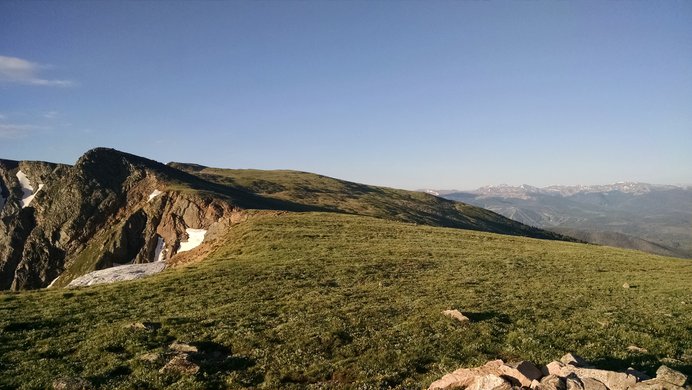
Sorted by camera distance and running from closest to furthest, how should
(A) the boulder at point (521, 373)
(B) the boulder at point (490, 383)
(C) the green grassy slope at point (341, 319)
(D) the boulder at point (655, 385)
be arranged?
(D) the boulder at point (655, 385)
(B) the boulder at point (490, 383)
(A) the boulder at point (521, 373)
(C) the green grassy slope at point (341, 319)

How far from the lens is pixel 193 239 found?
7138cm

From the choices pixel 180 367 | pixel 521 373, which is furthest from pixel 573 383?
pixel 180 367

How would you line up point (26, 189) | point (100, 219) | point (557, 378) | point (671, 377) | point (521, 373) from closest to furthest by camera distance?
point (671, 377) < point (557, 378) < point (521, 373) < point (100, 219) < point (26, 189)

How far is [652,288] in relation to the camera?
39.0 metres

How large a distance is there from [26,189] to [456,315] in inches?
4638

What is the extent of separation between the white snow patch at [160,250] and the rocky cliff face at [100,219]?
14cm

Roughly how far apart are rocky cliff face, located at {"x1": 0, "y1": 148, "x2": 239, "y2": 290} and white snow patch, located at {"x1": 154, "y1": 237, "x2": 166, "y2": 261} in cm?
14

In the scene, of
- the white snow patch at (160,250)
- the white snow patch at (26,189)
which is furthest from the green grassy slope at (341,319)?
the white snow patch at (26,189)

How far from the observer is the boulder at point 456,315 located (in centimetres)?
2531

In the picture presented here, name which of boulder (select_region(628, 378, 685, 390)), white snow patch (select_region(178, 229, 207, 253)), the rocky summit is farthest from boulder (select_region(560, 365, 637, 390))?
white snow patch (select_region(178, 229, 207, 253))

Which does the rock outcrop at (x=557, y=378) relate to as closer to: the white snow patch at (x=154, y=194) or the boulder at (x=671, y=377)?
the boulder at (x=671, y=377)

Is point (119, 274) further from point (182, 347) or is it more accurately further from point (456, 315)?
point (456, 315)

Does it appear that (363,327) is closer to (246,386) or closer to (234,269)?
(246,386)

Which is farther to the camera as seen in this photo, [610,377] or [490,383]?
[490,383]
